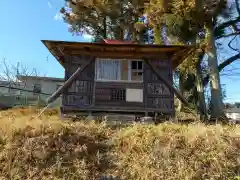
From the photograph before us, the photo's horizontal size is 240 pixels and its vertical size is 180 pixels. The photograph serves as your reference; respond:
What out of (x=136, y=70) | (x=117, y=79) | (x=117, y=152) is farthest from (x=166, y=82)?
(x=117, y=152)

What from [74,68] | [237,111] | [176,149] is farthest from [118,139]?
[237,111]

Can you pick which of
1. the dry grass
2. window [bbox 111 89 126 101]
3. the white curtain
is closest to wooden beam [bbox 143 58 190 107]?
the white curtain

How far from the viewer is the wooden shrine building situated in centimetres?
1292

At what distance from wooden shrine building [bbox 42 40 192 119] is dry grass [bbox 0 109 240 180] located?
3.47 meters

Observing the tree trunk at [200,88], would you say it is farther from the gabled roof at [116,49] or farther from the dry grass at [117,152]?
the dry grass at [117,152]

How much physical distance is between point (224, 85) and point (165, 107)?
17.9 m

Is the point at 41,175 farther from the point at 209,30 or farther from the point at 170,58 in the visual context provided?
the point at 209,30

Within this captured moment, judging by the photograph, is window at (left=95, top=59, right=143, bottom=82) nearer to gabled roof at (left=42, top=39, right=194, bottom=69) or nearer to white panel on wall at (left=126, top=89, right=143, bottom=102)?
gabled roof at (left=42, top=39, right=194, bottom=69)

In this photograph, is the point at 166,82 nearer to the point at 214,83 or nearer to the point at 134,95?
the point at 134,95

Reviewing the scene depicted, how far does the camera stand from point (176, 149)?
8.44 metres

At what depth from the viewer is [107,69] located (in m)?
13.3

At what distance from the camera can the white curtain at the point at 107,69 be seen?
1322 cm

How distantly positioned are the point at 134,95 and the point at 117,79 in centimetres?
106

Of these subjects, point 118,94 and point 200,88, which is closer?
point 118,94
